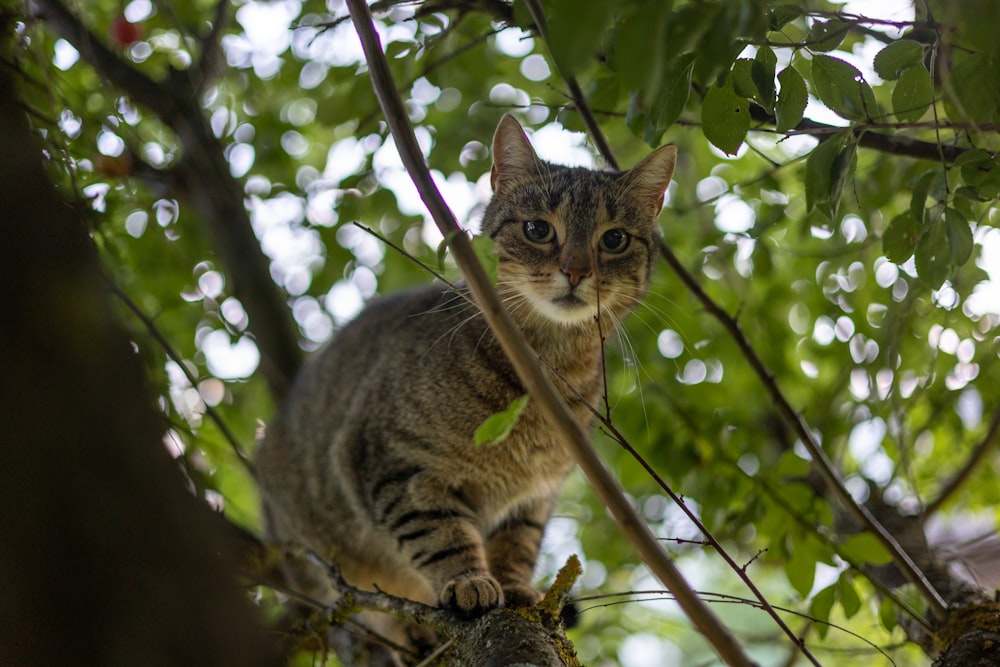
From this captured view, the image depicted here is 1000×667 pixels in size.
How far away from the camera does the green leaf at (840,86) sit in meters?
1.88

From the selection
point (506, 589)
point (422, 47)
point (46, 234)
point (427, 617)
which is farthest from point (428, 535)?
point (46, 234)

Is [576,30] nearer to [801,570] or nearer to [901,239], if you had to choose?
[901,239]

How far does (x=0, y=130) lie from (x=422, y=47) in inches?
70.6

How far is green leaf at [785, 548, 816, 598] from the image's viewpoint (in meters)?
2.62

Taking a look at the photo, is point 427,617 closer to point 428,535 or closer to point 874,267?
point 428,535

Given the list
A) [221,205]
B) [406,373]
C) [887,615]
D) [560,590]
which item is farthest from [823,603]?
[221,205]

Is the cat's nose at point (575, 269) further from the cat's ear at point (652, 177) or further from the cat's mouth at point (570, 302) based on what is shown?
the cat's ear at point (652, 177)

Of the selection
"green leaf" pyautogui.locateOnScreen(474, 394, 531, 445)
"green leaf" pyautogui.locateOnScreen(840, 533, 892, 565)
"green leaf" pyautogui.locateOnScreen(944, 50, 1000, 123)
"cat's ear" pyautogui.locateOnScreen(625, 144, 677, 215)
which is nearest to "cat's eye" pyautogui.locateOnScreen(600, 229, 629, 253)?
"cat's ear" pyautogui.locateOnScreen(625, 144, 677, 215)

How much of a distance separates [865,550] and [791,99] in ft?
4.92

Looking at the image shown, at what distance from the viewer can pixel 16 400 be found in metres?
1.14

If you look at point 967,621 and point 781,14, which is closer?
point 781,14

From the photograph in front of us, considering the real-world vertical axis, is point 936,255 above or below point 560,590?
above

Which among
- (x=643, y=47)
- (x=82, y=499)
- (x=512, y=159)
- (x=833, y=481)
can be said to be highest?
(x=512, y=159)

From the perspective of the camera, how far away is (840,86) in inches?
74.4
